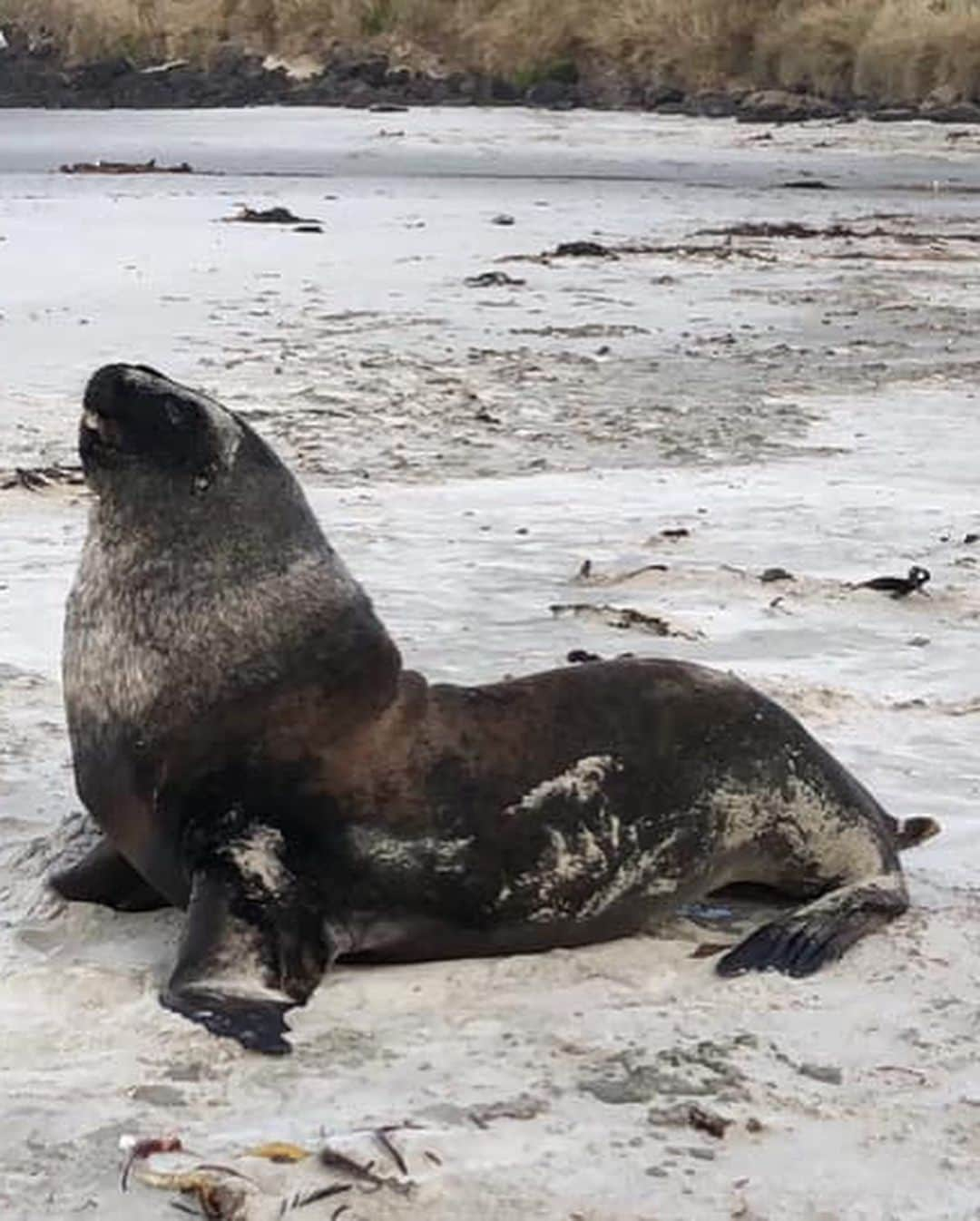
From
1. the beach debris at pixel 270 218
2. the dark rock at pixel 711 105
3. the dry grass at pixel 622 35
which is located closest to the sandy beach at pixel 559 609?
the beach debris at pixel 270 218

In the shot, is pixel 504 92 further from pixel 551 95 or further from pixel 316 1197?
pixel 316 1197

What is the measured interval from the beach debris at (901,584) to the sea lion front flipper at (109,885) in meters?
2.90

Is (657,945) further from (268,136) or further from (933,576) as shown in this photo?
(268,136)

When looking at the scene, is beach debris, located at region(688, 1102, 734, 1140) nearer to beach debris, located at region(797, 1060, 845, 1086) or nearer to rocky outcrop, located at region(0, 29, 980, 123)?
beach debris, located at region(797, 1060, 845, 1086)

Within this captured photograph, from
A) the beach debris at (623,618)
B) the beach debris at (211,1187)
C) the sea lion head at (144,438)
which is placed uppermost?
the sea lion head at (144,438)

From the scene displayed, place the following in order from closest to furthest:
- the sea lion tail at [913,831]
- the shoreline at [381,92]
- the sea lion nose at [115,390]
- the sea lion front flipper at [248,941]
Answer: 1. the sea lion front flipper at [248,941]
2. the sea lion nose at [115,390]
3. the sea lion tail at [913,831]
4. the shoreline at [381,92]

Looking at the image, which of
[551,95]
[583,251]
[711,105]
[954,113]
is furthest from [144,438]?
[551,95]

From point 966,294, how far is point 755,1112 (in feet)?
37.2

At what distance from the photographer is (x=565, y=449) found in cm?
846

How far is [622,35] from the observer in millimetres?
40281

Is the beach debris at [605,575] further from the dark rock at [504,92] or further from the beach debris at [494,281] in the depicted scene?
the dark rock at [504,92]

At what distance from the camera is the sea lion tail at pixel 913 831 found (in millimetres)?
4102

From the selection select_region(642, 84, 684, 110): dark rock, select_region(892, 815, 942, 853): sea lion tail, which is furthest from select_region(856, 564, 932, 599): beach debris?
select_region(642, 84, 684, 110): dark rock

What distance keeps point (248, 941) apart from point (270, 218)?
1442 cm
